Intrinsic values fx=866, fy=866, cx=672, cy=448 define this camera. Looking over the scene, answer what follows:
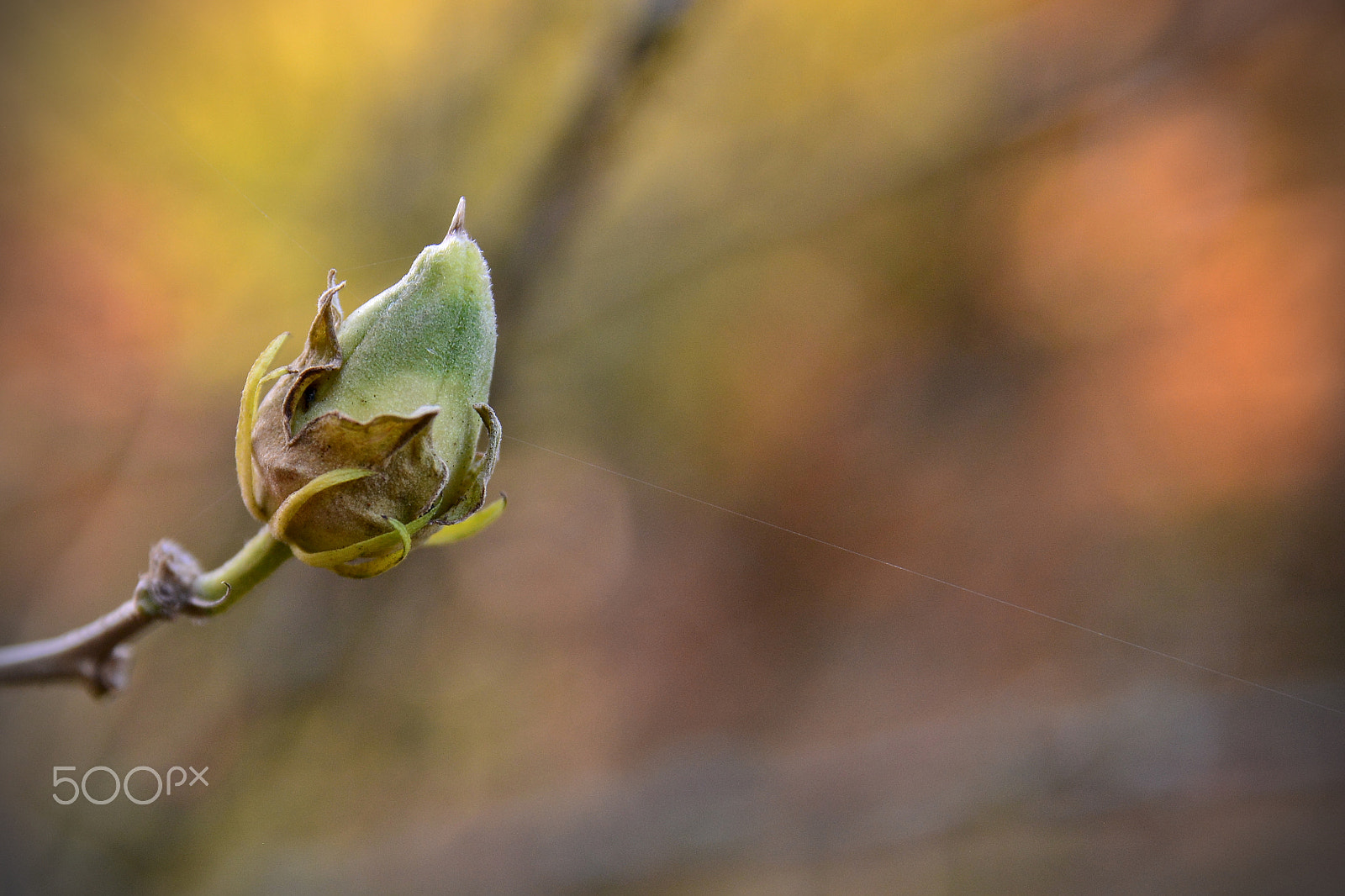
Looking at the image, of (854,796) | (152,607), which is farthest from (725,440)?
(152,607)

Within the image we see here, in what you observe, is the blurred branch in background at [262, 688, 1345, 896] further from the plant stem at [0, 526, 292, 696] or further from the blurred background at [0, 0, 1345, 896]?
the plant stem at [0, 526, 292, 696]

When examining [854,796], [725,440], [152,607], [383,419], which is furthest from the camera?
[725,440]

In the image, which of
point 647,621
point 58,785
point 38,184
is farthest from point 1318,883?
point 38,184

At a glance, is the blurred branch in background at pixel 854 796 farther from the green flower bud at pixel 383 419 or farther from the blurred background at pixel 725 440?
the green flower bud at pixel 383 419

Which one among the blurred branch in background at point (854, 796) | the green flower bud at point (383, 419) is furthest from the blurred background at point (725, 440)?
the green flower bud at point (383, 419)

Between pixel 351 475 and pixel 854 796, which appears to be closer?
pixel 351 475

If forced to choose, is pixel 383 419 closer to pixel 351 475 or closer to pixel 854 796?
pixel 351 475
